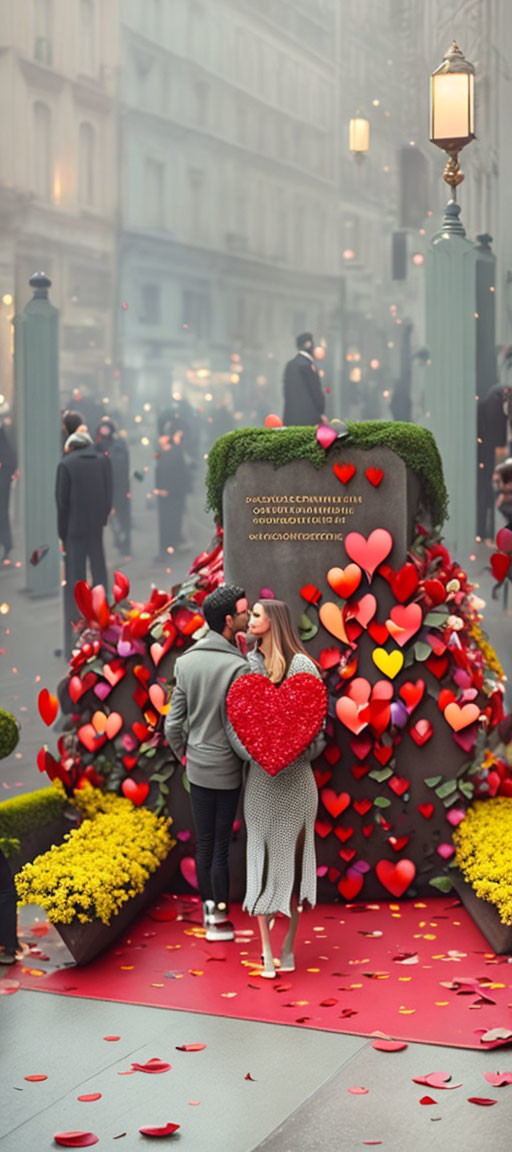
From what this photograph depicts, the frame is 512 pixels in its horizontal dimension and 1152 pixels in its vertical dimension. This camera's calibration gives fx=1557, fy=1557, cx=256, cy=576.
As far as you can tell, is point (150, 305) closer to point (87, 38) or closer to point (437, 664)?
point (87, 38)

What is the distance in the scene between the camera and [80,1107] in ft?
15.9

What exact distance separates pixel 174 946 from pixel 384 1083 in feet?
5.96

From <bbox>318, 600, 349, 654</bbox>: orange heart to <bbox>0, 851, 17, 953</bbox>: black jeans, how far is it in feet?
6.10

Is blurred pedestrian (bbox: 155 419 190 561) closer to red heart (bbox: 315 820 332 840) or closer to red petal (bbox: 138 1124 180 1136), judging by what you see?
red heart (bbox: 315 820 332 840)

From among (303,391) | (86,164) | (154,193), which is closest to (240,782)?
(303,391)

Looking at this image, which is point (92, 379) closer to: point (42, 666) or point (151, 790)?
point (42, 666)

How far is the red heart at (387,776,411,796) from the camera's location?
7.17 metres

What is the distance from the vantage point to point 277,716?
247 inches

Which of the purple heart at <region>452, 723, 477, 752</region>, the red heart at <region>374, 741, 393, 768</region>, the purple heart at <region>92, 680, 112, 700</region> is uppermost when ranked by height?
the purple heart at <region>92, 680, 112, 700</region>

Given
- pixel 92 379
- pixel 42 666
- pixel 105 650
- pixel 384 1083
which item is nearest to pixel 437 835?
pixel 105 650

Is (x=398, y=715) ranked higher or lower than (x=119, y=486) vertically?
lower

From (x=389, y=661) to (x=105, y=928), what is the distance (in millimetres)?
1790

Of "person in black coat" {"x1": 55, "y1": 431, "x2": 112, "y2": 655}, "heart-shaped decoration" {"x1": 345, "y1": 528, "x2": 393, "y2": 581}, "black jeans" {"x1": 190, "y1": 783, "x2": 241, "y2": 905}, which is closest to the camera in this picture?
"black jeans" {"x1": 190, "y1": 783, "x2": 241, "y2": 905}

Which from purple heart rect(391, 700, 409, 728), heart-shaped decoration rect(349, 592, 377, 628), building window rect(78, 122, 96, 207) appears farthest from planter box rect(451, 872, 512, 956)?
building window rect(78, 122, 96, 207)
